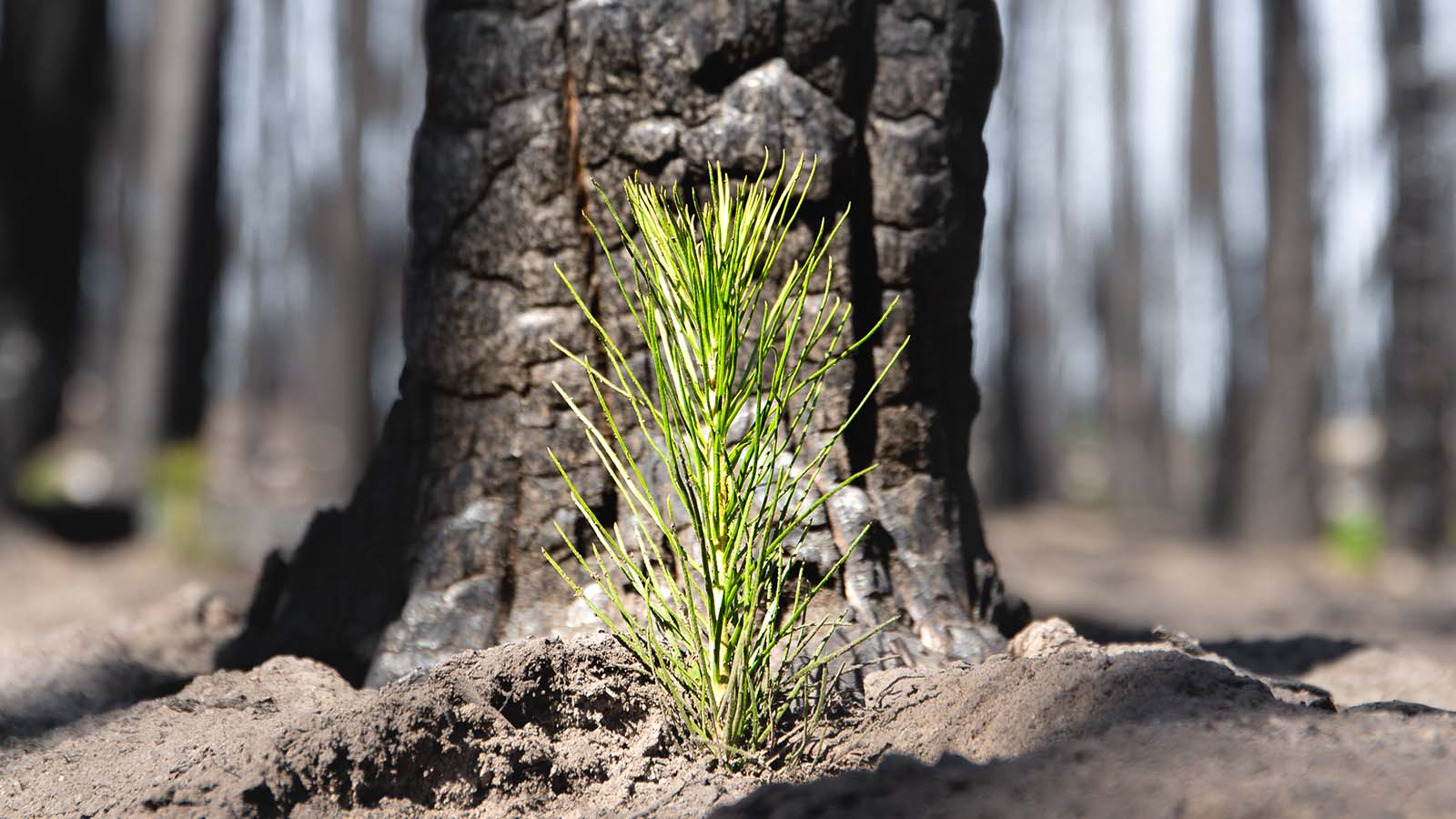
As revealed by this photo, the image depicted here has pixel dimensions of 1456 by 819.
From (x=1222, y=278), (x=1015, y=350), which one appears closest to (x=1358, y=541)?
(x=1222, y=278)

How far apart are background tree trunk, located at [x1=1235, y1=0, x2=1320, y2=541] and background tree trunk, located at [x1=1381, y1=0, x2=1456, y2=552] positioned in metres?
0.66

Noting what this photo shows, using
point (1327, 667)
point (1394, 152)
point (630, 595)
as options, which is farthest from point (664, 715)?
point (1394, 152)

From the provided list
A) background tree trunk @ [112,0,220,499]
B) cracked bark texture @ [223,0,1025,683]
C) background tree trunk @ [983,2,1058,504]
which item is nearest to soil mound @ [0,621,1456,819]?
cracked bark texture @ [223,0,1025,683]

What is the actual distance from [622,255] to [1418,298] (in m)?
9.05

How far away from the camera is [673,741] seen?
1.98 metres

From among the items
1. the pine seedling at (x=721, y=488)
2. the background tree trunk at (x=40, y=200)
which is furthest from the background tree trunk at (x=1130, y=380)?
the pine seedling at (x=721, y=488)

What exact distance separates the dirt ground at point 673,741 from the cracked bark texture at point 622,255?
26 centimetres

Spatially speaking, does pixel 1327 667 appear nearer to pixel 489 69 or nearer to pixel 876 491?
pixel 876 491

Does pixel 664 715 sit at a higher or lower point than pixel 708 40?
lower

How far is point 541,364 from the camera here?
7.79 feet

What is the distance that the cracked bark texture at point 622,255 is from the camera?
90.7 inches

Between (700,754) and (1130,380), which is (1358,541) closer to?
(1130,380)

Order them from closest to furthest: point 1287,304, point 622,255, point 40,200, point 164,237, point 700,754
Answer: point 700,754 → point 622,255 → point 40,200 → point 164,237 → point 1287,304

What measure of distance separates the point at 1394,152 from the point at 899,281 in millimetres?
8816
